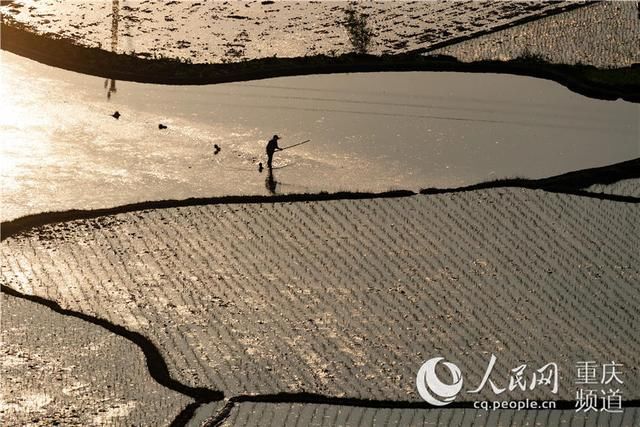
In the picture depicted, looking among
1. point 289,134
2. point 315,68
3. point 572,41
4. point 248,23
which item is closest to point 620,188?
point 289,134

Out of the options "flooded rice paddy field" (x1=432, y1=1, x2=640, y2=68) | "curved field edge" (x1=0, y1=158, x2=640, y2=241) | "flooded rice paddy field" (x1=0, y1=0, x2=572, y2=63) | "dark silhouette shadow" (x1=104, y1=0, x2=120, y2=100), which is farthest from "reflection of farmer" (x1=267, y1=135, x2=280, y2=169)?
"flooded rice paddy field" (x1=432, y1=1, x2=640, y2=68)

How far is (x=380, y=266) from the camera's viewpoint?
13.6 m

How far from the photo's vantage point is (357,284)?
1327 centimetres

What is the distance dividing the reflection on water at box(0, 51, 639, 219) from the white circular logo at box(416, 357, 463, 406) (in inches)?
150

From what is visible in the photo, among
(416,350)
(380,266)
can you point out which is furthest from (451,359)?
(380,266)

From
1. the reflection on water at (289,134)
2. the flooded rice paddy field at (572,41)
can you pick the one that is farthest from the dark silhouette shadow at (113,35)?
the flooded rice paddy field at (572,41)

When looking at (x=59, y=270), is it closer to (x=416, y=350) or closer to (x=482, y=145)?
(x=416, y=350)

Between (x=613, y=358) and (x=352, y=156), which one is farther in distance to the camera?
(x=352, y=156)

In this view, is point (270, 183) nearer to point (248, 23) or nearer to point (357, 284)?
point (357, 284)

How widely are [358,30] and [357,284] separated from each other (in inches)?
296

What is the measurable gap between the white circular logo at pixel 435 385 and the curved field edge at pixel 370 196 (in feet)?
11.7

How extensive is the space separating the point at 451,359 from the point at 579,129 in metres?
5.88

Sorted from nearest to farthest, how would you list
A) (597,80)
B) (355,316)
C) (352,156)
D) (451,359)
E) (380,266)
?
(451,359) < (355,316) < (380,266) < (352,156) < (597,80)

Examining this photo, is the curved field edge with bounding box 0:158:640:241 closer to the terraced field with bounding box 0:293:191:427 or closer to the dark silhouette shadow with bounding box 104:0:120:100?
the terraced field with bounding box 0:293:191:427
